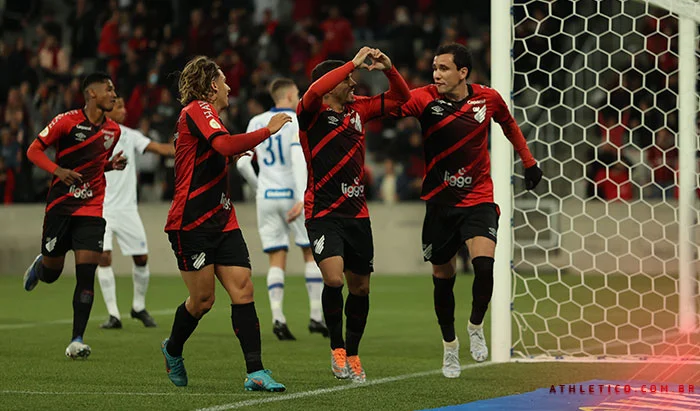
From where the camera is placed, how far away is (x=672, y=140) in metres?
16.2

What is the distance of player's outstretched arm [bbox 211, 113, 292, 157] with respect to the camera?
6.24 meters

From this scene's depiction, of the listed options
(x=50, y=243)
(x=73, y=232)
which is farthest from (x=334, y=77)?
(x=50, y=243)

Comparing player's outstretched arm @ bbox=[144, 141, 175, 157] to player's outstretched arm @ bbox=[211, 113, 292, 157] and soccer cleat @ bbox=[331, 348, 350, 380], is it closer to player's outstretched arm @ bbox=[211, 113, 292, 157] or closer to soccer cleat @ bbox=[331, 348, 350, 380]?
soccer cleat @ bbox=[331, 348, 350, 380]

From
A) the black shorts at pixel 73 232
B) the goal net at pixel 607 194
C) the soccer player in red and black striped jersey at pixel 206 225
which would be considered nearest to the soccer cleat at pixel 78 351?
the black shorts at pixel 73 232

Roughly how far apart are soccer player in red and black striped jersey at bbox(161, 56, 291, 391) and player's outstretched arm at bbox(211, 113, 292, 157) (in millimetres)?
179

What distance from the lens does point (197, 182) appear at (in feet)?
21.6

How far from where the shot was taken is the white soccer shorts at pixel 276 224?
10188 mm

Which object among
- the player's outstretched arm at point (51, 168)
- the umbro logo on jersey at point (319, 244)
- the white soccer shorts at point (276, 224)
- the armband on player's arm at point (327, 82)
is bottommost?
the umbro logo on jersey at point (319, 244)

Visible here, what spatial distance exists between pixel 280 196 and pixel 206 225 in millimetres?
3628

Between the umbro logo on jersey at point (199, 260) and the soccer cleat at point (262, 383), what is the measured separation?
0.68 m

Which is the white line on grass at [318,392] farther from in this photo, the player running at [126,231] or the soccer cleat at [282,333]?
the player running at [126,231]

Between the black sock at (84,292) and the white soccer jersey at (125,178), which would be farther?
the white soccer jersey at (125,178)

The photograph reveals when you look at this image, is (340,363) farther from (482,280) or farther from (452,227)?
(452,227)

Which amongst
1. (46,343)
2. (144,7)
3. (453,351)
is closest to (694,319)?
(453,351)
